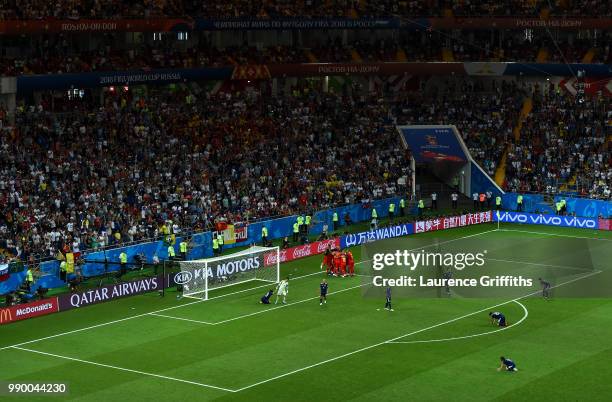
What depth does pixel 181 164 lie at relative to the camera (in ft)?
210

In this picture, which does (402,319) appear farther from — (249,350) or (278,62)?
(278,62)

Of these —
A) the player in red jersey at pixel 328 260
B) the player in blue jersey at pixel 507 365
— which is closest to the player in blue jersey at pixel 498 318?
the player in blue jersey at pixel 507 365

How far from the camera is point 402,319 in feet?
151

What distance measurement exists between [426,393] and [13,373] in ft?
43.5

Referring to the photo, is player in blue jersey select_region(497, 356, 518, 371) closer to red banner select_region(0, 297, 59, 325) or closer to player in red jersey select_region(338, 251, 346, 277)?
player in red jersey select_region(338, 251, 346, 277)

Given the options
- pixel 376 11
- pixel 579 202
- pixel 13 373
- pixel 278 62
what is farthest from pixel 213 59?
pixel 13 373

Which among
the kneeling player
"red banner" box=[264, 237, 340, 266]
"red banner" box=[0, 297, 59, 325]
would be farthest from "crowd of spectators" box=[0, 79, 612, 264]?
the kneeling player

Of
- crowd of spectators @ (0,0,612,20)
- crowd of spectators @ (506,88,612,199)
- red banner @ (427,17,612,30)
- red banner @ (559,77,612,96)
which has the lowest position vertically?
crowd of spectators @ (506,88,612,199)

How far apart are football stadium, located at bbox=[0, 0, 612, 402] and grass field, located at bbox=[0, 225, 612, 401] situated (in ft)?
0.49

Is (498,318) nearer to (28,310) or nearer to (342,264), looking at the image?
(342,264)

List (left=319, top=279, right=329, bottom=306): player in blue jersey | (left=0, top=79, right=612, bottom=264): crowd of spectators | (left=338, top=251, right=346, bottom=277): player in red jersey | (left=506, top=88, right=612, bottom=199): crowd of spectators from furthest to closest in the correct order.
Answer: (left=506, top=88, right=612, bottom=199): crowd of spectators, (left=0, top=79, right=612, bottom=264): crowd of spectators, (left=338, top=251, right=346, bottom=277): player in red jersey, (left=319, top=279, right=329, bottom=306): player in blue jersey

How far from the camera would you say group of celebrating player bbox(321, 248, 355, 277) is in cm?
5412

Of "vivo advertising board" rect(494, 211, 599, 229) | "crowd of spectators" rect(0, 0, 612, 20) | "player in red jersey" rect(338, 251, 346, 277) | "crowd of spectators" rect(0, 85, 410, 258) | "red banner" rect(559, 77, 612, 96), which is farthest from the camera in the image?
"red banner" rect(559, 77, 612, 96)

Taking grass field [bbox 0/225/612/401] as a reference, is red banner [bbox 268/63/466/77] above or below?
above
